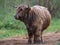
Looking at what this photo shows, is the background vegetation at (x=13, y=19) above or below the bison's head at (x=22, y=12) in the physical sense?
below

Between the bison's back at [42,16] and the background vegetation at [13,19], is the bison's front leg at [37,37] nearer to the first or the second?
the bison's back at [42,16]

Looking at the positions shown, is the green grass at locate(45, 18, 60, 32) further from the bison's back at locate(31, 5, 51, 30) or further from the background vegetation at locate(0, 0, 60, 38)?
the bison's back at locate(31, 5, 51, 30)

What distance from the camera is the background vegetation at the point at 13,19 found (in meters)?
18.2

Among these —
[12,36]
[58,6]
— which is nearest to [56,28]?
[12,36]

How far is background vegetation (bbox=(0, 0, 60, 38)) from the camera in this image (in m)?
18.2

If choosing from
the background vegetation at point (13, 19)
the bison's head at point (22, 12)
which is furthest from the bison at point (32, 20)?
the background vegetation at point (13, 19)

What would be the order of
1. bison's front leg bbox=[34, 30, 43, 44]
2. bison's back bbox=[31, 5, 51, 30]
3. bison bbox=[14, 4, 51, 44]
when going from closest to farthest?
bison bbox=[14, 4, 51, 44]
bison's front leg bbox=[34, 30, 43, 44]
bison's back bbox=[31, 5, 51, 30]

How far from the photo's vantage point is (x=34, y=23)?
1416 centimetres

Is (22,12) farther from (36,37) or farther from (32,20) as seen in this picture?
(36,37)

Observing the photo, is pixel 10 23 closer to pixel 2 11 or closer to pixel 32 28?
pixel 2 11

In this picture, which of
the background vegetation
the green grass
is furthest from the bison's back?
the green grass

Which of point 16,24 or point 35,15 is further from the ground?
point 35,15

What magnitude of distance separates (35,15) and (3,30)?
16.8ft

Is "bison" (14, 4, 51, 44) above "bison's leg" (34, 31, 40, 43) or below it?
above
